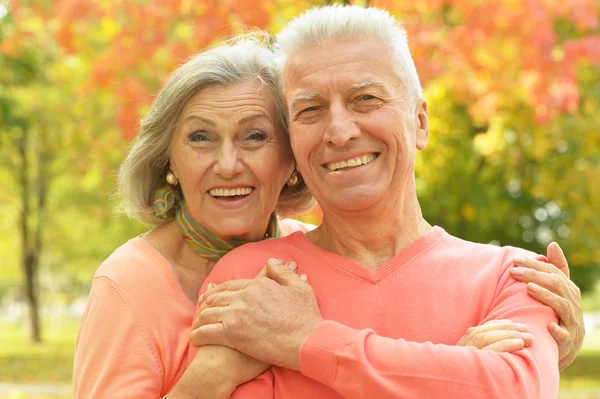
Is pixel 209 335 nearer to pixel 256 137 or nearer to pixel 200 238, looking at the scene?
pixel 200 238

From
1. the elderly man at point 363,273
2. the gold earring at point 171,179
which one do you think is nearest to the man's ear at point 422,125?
the elderly man at point 363,273

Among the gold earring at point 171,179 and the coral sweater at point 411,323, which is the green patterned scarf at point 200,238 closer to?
the gold earring at point 171,179

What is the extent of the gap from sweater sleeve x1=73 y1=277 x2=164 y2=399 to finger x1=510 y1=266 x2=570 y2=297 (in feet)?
4.26

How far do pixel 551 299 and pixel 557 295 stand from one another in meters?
0.05

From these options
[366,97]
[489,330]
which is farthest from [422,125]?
[489,330]

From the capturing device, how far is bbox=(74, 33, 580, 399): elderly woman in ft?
9.26

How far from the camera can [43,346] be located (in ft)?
72.1

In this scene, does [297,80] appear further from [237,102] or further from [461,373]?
[461,373]

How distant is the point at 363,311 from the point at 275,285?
0.99ft

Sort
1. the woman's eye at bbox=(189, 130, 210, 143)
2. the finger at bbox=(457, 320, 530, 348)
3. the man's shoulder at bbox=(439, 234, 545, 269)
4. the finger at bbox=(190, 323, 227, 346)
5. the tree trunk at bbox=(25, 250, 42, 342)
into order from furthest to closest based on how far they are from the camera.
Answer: the tree trunk at bbox=(25, 250, 42, 342) → the woman's eye at bbox=(189, 130, 210, 143) → the man's shoulder at bbox=(439, 234, 545, 269) → the finger at bbox=(190, 323, 227, 346) → the finger at bbox=(457, 320, 530, 348)

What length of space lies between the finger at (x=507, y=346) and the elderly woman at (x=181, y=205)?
0.75 meters

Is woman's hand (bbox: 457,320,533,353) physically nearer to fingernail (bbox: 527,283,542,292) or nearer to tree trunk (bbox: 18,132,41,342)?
fingernail (bbox: 527,283,542,292)

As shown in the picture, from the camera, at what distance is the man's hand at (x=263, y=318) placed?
2.41 metres

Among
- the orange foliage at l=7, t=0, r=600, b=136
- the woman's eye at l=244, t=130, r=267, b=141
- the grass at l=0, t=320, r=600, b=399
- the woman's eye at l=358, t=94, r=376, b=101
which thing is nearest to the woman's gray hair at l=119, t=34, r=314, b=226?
the woman's eye at l=244, t=130, r=267, b=141
